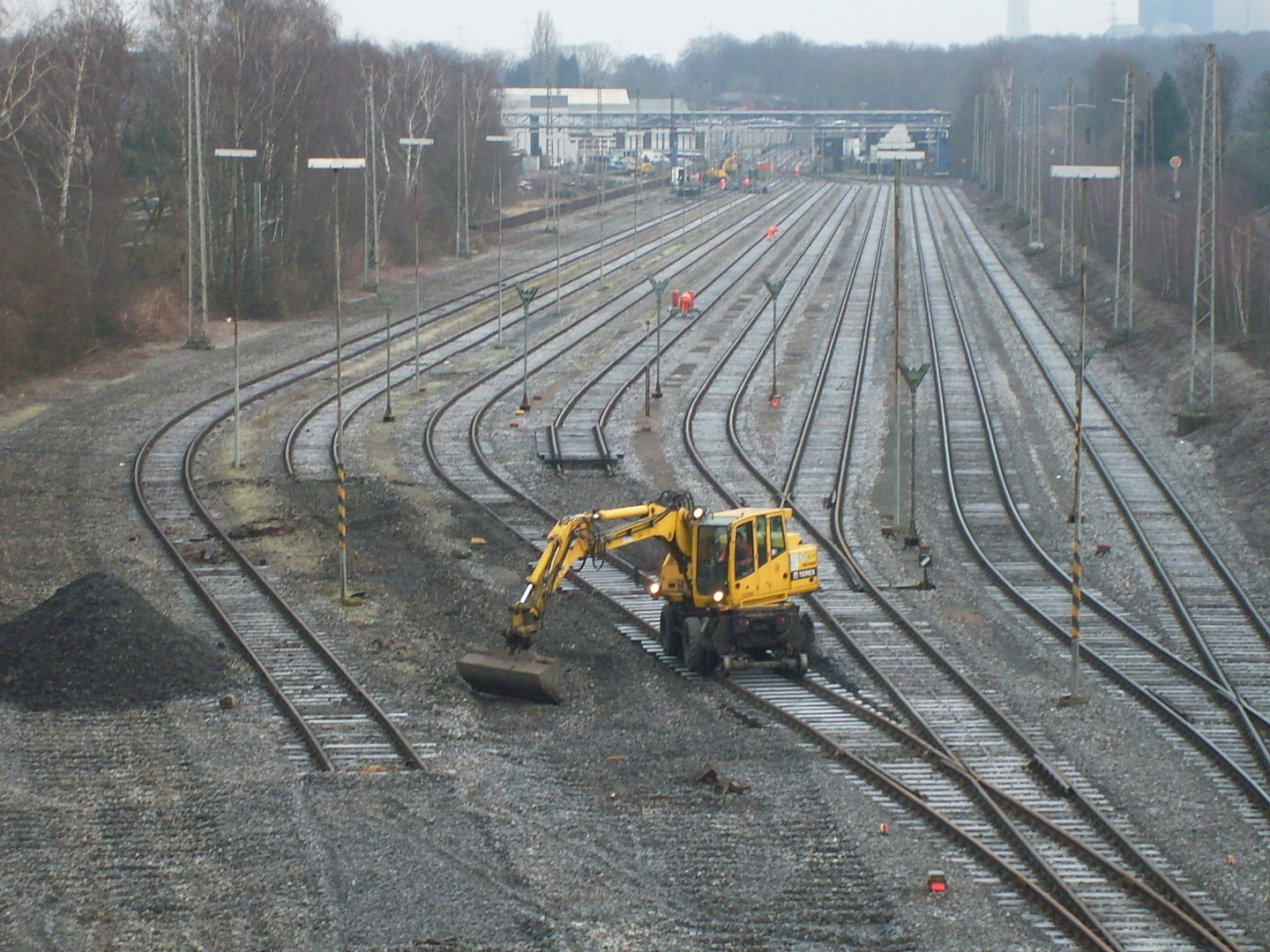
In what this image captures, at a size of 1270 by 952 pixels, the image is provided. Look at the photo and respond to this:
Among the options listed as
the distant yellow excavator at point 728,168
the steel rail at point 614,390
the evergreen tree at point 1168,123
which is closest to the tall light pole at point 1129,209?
the steel rail at point 614,390

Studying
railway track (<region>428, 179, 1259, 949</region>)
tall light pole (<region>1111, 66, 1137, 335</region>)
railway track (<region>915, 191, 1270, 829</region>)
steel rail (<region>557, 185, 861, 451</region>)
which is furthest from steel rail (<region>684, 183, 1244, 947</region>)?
tall light pole (<region>1111, 66, 1137, 335</region>)

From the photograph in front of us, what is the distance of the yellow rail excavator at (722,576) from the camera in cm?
1709

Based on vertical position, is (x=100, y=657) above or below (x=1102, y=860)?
above

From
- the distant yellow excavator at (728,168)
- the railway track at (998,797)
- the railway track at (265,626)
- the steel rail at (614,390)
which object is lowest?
the railway track at (998,797)

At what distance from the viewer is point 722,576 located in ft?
57.9

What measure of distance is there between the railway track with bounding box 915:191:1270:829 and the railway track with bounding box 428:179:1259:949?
1.74 metres

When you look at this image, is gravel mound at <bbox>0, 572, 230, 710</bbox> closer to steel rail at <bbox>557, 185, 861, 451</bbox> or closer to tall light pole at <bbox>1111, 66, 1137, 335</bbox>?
steel rail at <bbox>557, 185, 861, 451</bbox>

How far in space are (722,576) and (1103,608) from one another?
5912 millimetres

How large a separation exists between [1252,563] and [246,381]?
23.5 metres

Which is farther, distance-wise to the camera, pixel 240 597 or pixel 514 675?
pixel 240 597

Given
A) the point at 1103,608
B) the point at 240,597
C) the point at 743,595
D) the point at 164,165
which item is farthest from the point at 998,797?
the point at 164,165

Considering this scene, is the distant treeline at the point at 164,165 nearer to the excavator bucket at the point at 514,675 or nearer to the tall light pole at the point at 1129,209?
the tall light pole at the point at 1129,209

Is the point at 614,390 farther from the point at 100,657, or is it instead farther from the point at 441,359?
the point at 100,657

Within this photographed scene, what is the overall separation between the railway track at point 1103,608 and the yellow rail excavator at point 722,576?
3537 mm
